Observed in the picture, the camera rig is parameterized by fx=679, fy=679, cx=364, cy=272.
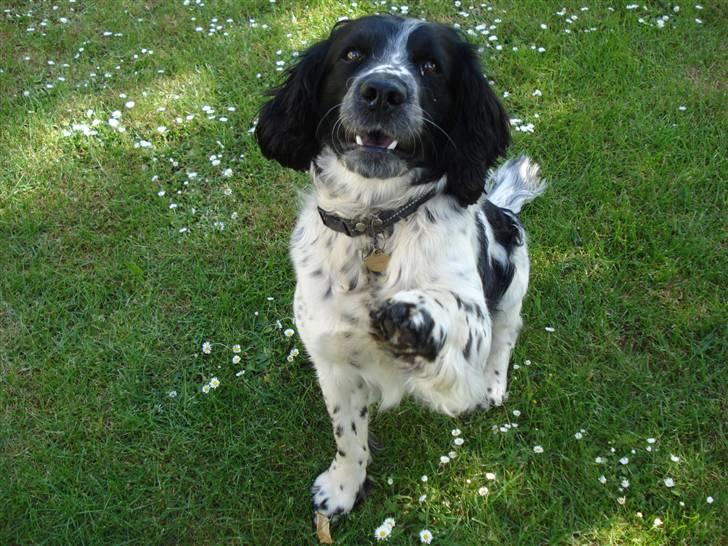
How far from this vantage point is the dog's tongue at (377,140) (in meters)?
2.27

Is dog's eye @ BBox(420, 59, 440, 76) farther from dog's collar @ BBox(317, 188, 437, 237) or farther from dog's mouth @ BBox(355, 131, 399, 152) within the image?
dog's collar @ BBox(317, 188, 437, 237)

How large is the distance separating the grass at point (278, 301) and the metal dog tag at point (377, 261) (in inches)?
41.2

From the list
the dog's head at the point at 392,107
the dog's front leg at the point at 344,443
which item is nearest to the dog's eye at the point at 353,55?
the dog's head at the point at 392,107

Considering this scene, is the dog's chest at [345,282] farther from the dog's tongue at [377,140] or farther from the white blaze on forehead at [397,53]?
the white blaze on forehead at [397,53]

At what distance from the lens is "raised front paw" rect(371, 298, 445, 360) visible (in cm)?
186

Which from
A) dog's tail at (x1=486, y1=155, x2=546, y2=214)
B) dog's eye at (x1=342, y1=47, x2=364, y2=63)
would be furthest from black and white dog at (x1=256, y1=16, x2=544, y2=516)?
dog's tail at (x1=486, y1=155, x2=546, y2=214)

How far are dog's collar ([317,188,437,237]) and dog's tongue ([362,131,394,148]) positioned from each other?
22cm

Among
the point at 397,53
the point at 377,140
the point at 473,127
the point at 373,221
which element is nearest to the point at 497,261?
the point at 473,127

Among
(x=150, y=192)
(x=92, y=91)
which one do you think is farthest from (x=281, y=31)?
(x=150, y=192)

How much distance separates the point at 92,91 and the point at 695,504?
14.6 feet

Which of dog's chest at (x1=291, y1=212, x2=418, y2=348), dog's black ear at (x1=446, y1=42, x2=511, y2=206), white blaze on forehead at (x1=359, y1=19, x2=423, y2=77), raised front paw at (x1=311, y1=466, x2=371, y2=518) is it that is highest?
A: white blaze on forehead at (x1=359, y1=19, x2=423, y2=77)

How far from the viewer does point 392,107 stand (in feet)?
7.16

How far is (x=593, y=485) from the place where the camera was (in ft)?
9.26

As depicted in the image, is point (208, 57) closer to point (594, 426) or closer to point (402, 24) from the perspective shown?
point (402, 24)
